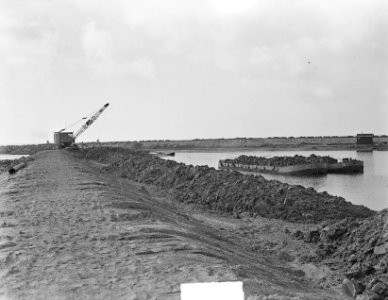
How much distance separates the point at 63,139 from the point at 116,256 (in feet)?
175

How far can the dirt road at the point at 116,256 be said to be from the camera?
5.20m

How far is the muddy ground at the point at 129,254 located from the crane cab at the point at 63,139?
4660 cm

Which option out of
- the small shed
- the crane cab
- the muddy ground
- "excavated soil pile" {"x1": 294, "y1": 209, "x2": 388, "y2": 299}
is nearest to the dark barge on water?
the muddy ground

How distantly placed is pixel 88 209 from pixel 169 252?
12.7 feet

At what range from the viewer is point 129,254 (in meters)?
6.51

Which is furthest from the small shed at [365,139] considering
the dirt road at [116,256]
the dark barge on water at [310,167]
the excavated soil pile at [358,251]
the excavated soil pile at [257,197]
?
the excavated soil pile at [358,251]

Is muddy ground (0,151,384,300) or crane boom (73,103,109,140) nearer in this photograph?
muddy ground (0,151,384,300)

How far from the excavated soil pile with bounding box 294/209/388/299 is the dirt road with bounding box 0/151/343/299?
0.55 meters

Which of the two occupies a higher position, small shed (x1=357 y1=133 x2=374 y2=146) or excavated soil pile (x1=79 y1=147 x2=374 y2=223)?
small shed (x1=357 y1=133 x2=374 y2=146)

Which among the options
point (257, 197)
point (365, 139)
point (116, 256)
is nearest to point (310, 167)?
point (257, 197)

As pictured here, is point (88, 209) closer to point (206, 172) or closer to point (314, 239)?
point (314, 239)

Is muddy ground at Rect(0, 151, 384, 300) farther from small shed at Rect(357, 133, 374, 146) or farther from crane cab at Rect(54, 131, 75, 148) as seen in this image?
small shed at Rect(357, 133, 374, 146)

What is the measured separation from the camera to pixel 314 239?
9.84m

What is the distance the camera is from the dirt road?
5.20 meters
